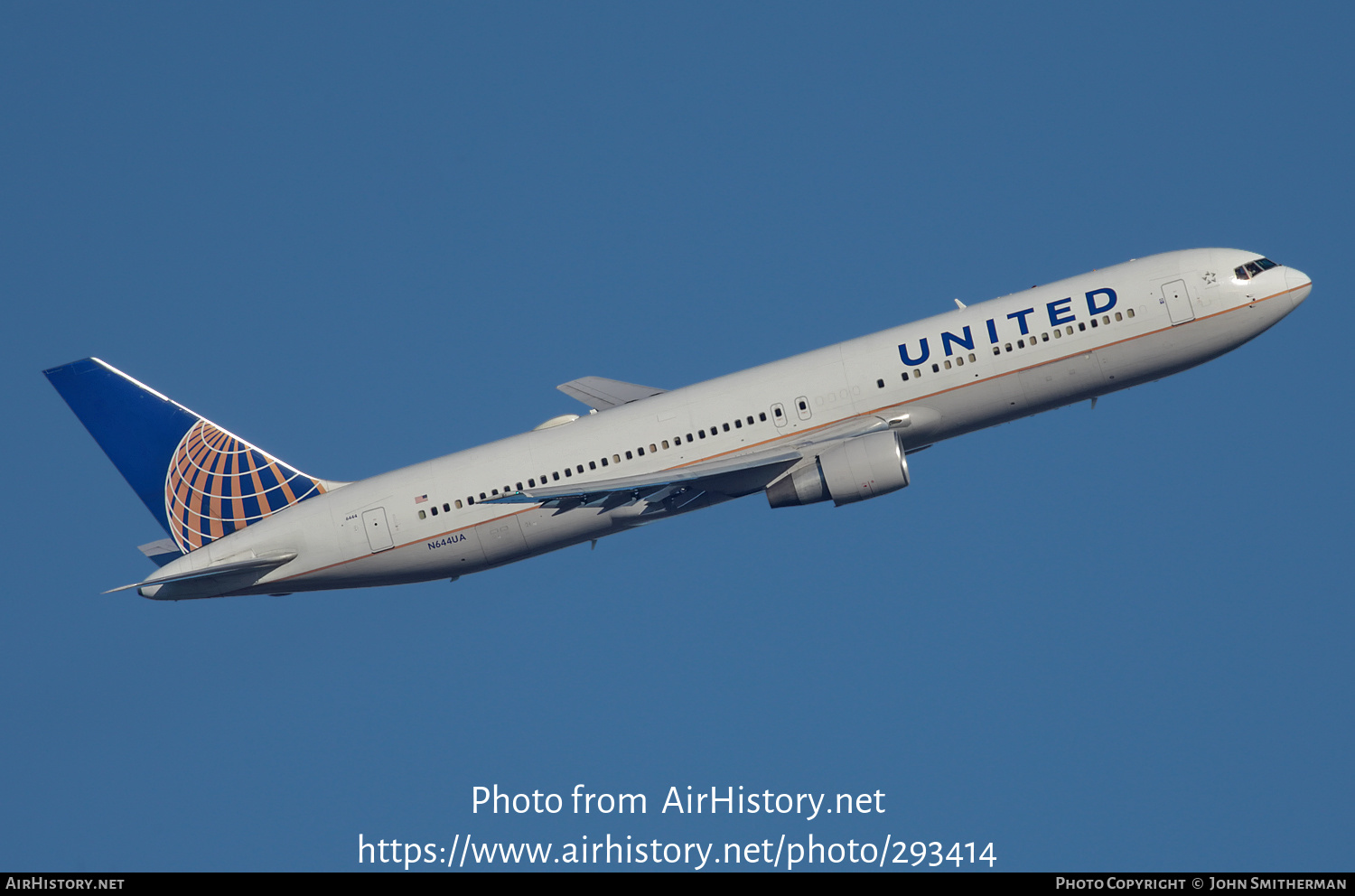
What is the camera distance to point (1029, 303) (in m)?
52.1

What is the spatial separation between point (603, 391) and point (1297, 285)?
2909 cm

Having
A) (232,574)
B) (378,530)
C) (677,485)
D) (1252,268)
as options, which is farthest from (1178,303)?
(232,574)

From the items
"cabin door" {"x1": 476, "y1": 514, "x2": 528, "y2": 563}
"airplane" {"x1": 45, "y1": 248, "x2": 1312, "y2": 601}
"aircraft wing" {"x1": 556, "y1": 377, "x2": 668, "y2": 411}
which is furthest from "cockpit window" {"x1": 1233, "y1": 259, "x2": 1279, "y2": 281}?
"cabin door" {"x1": 476, "y1": 514, "x2": 528, "y2": 563}

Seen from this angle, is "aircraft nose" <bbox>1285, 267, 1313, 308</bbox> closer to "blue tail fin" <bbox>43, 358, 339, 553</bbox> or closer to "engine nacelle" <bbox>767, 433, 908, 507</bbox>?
"engine nacelle" <bbox>767, 433, 908, 507</bbox>

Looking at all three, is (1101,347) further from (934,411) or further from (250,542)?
(250,542)

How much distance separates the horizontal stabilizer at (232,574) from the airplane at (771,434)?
0.08m

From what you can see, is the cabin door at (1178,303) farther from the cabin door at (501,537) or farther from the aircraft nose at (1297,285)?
the cabin door at (501,537)

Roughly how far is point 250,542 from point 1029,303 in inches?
1304

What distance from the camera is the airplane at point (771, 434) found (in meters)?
51.3

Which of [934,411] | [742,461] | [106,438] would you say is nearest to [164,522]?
[106,438]

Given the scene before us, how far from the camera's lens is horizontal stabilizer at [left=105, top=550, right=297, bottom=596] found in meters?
54.6

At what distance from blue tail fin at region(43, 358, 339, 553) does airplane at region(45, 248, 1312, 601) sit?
771 mm

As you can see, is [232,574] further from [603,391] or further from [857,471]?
[857,471]

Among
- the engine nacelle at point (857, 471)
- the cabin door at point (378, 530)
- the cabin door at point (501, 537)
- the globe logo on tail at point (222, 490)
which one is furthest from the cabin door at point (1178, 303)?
the globe logo on tail at point (222, 490)
